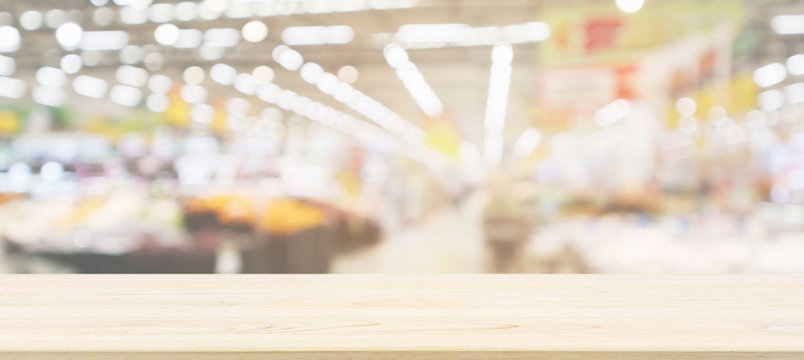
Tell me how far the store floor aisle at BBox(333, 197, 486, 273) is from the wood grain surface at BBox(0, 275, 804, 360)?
7.66 meters

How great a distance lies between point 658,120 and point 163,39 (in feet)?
31.1

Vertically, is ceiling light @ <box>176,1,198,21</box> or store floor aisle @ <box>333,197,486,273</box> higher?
ceiling light @ <box>176,1,198,21</box>

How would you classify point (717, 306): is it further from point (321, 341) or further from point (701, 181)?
point (701, 181)

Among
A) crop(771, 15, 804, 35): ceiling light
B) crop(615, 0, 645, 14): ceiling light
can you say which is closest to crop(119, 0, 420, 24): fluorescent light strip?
crop(615, 0, 645, 14): ceiling light

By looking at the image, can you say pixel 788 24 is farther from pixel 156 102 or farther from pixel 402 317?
pixel 156 102

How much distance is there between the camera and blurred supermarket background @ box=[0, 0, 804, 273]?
5.65 meters

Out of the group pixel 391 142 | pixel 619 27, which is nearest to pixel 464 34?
pixel 391 142

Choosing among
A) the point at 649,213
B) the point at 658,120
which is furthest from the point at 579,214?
the point at 658,120

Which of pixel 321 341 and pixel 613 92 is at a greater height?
pixel 613 92

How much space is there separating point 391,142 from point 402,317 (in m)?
13.1

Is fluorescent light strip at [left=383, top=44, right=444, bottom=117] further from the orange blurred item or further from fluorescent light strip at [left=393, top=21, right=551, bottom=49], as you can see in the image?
the orange blurred item

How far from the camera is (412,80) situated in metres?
17.0

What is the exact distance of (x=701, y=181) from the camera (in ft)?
23.4

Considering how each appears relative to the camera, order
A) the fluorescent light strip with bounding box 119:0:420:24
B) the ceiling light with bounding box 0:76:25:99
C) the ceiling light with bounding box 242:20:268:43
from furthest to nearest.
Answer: the ceiling light with bounding box 0:76:25:99 < the ceiling light with bounding box 242:20:268:43 < the fluorescent light strip with bounding box 119:0:420:24
